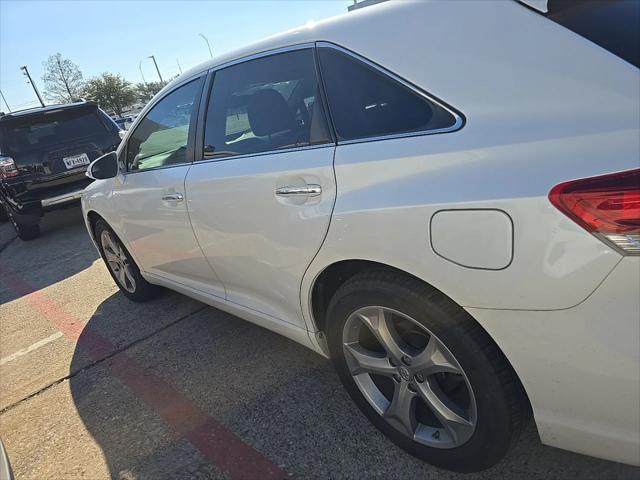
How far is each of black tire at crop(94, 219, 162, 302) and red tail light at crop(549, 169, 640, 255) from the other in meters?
3.40

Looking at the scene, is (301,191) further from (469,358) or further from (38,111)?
(38,111)

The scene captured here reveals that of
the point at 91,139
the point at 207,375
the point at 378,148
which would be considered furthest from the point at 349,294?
the point at 91,139

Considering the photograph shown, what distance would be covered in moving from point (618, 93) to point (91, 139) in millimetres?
7422

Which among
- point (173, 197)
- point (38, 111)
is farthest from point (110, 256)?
point (38, 111)

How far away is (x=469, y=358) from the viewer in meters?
1.60

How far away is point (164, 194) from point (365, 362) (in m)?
1.59

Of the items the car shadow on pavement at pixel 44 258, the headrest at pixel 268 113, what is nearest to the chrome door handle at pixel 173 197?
the headrest at pixel 268 113

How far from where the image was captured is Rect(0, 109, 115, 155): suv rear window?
6.93 m

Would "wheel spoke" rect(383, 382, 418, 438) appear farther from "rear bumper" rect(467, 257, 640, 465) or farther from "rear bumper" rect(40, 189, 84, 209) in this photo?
"rear bumper" rect(40, 189, 84, 209)

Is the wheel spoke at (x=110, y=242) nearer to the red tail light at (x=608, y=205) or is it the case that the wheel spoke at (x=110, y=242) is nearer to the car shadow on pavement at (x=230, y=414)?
the car shadow on pavement at (x=230, y=414)

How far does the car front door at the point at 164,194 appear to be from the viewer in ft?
9.17

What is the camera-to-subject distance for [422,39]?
163cm

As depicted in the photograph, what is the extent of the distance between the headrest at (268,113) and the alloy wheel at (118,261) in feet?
6.97

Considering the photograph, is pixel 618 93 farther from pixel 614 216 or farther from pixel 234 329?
pixel 234 329
